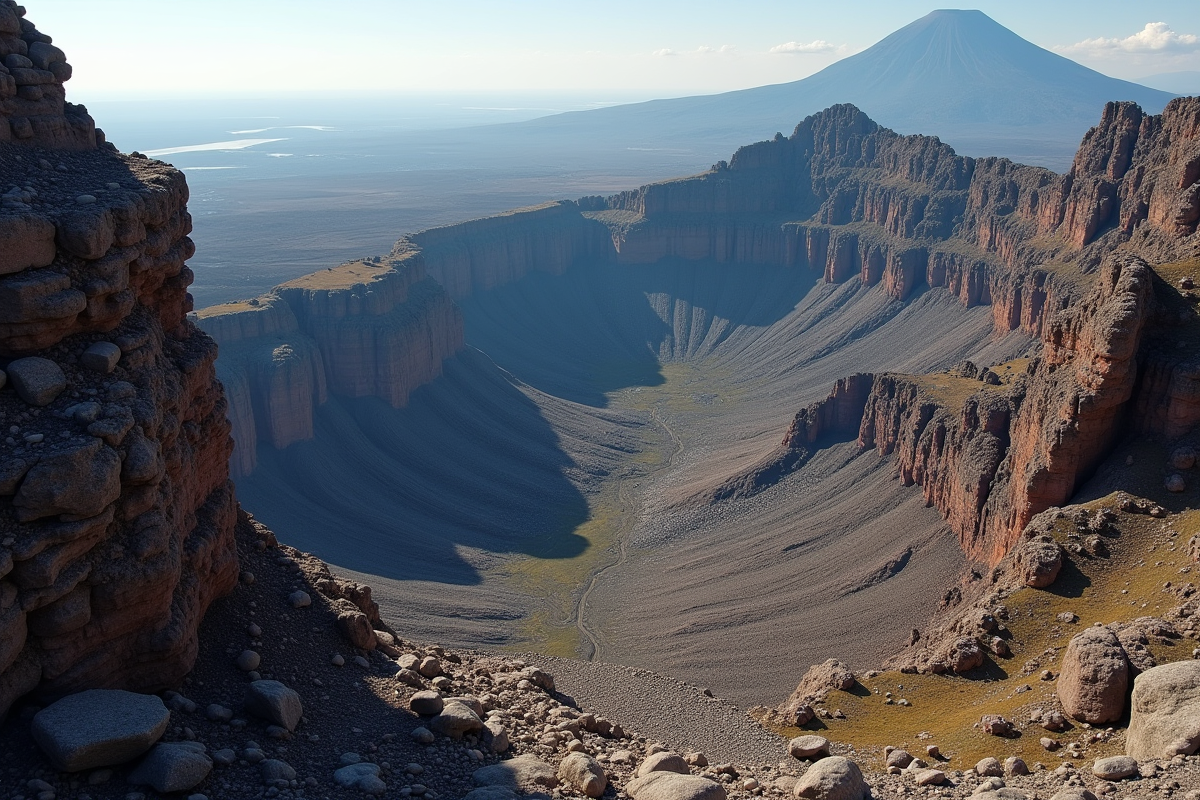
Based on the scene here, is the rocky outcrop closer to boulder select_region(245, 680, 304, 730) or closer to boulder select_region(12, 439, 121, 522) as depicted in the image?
boulder select_region(12, 439, 121, 522)

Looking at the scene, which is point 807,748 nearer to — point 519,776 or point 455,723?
point 519,776

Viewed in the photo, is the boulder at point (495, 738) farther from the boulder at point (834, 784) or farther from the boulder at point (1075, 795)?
the boulder at point (1075, 795)

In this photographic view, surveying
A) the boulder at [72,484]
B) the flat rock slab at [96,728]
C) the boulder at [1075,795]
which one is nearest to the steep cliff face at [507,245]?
the boulder at [72,484]

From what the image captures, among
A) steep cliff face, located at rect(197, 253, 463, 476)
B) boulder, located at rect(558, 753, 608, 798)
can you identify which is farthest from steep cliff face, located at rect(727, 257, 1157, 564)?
steep cliff face, located at rect(197, 253, 463, 476)

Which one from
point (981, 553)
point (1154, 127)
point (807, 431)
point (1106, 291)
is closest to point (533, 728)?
point (1106, 291)

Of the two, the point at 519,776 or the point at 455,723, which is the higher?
the point at 455,723

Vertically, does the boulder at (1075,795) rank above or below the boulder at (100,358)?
below

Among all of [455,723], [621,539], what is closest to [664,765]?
[455,723]
